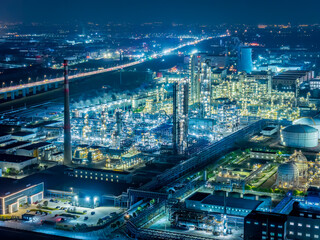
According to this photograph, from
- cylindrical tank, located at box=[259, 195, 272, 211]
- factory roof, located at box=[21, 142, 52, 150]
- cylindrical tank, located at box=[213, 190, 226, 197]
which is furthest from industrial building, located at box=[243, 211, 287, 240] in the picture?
factory roof, located at box=[21, 142, 52, 150]

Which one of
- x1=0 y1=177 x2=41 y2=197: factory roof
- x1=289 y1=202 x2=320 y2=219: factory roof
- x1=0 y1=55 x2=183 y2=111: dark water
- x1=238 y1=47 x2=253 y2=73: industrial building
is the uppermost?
x1=238 y1=47 x2=253 y2=73: industrial building

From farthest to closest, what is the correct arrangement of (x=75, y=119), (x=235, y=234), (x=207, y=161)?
(x=75, y=119) → (x=207, y=161) → (x=235, y=234)

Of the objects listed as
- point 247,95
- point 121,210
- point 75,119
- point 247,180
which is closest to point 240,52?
point 247,95

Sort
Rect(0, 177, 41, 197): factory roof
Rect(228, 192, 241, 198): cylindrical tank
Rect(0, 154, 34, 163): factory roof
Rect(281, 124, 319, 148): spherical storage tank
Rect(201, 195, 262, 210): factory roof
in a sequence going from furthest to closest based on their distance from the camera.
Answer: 1. Rect(281, 124, 319, 148): spherical storage tank
2. Rect(0, 154, 34, 163): factory roof
3. Rect(228, 192, 241, 198): cylindrical tank
4. Rect(0, 177, 41, 197): factory roof
5. Rect(201, 195, 262, 210): factory roof

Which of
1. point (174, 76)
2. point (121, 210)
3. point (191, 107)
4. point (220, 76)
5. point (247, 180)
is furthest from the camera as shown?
point (174, 76)

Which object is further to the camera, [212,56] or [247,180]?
[212,56]

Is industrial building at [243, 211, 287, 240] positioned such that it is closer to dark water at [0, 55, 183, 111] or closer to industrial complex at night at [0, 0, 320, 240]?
industrial complex at night at [0, 0, 320, 240]

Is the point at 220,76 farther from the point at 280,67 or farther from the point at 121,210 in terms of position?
the point at 121,210
